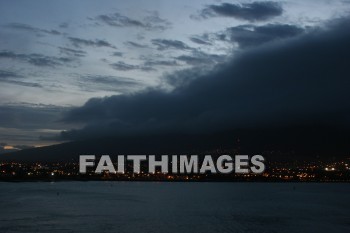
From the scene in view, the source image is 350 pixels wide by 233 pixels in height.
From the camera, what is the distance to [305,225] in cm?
5391

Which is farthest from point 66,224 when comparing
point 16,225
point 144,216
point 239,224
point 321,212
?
point 321,212

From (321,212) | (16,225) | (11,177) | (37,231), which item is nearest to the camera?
(37,231)

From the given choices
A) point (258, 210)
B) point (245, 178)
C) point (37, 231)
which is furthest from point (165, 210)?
point (245, 178)

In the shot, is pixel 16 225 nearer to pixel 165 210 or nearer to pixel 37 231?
pixel 37 231

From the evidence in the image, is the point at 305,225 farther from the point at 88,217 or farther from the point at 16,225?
the point at 16,225

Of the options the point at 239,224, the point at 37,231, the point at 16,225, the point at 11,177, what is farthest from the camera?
the point at 11,177

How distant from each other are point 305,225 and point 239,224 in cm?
703

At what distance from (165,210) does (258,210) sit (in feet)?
43.9

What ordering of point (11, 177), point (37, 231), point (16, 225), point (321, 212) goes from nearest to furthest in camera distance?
point (37, 231) < point (16, 225) < point (321, 212) < point (11, 177)

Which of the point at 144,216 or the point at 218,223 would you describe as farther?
the point at 144,216

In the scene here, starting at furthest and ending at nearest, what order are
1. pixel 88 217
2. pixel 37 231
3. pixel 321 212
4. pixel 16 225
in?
pixel 321 212 → pixel 88 217 → pixel 16 225 → pixel 37 231

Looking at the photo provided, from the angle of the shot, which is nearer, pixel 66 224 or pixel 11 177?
pixel 66 224

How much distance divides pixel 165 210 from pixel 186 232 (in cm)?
2213

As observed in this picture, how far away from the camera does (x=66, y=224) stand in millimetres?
51219
